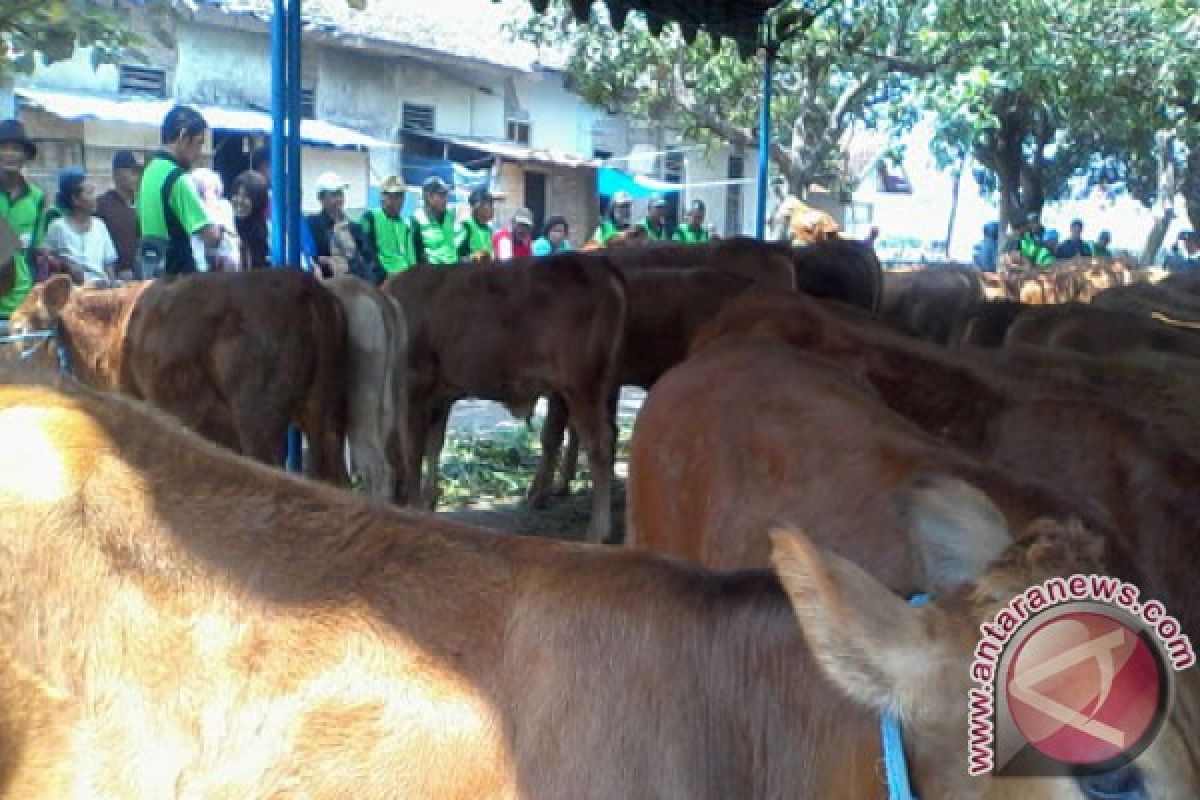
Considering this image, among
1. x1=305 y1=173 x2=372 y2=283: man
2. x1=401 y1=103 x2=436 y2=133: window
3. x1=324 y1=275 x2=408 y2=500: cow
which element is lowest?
x1=324 y1=275 x2=408 y2=500: cow

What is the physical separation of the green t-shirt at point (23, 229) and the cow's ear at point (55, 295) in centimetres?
39

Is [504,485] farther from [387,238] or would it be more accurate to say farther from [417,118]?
[417,118]

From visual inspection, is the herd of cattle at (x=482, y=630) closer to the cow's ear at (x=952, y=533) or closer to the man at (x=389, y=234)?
the cow's ear at (x=952, y=533)

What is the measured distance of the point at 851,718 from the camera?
5.95 feet

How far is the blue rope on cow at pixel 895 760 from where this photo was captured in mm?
1613

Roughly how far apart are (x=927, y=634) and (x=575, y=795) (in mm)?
564

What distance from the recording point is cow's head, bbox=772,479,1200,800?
5.14 ft

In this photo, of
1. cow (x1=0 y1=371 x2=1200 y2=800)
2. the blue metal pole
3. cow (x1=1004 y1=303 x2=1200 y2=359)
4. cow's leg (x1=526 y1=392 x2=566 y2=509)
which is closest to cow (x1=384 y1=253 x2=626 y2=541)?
cow's leg (x1=526 y1=392 x2=566 y2=509)

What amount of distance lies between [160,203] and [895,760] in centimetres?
650

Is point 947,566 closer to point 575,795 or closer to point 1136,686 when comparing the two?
point 1136,686

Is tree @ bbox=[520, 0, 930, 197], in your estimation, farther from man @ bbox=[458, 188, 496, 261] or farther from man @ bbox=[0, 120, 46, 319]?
man @ bbox=[0, 120, 46, 319]

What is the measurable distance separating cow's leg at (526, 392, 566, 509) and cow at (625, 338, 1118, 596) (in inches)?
171

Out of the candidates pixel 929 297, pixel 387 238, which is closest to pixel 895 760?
pixel 387 238

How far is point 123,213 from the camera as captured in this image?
363 inches
